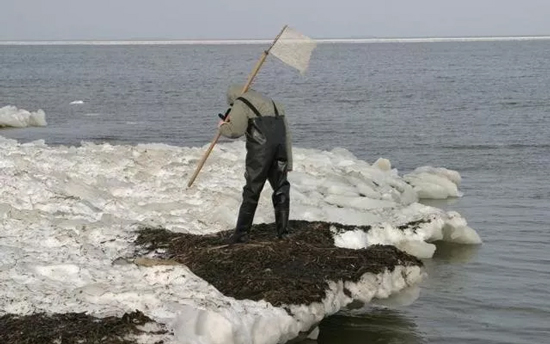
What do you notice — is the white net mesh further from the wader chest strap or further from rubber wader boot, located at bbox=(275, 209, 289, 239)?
rubber wader boot, located at bbox=(275, 209, 289, 239)

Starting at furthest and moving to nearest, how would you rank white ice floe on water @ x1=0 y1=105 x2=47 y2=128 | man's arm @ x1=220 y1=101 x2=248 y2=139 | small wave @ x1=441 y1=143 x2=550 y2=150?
1. white ice floe on water @ x1=0 y1=105 x2=47 y2=128
2. small wave @ x1=441 y1=143 x2=550 y2=150
3. man's arm @ x1=220 y1=101 x2=248 y2=139

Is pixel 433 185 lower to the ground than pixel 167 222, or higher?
lower

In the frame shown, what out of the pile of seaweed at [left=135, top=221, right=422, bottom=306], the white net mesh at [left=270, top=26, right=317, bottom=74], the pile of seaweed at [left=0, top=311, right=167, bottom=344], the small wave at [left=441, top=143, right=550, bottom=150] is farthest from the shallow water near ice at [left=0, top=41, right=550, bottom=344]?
the white net mesh at [left=270, top=26, right=317, bottom=74]

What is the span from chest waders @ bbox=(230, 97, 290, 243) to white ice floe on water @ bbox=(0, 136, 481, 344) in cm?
108

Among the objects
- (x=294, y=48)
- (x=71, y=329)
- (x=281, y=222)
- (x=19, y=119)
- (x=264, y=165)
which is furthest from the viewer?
(x=19, y=119)

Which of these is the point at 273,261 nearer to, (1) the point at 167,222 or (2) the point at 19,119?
(1) the point at 167,222

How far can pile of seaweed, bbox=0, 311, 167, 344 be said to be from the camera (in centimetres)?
582

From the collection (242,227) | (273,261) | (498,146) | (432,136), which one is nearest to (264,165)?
(242,227)

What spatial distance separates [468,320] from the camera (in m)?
8.83

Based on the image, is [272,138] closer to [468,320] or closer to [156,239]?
[156,239]

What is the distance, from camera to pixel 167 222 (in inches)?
388

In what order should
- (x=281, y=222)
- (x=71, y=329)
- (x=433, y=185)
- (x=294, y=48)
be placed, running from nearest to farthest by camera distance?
1. (x=71, y=329)
2. (x=281, y=222)
3. (x=294, y=48)
4. (x=433, y=185)

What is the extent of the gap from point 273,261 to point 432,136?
60.7 feet

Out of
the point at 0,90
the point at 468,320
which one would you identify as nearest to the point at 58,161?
the point at 468,320
